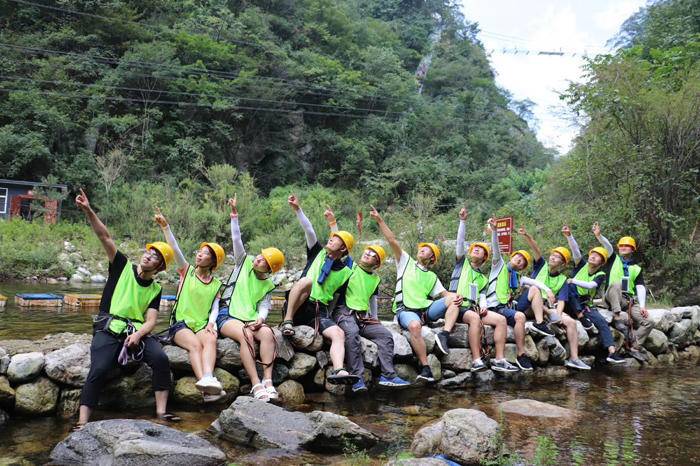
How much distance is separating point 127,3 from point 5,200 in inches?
619

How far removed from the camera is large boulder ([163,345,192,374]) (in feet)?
17.5

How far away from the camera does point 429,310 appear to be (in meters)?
7.27

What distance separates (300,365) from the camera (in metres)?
5.98

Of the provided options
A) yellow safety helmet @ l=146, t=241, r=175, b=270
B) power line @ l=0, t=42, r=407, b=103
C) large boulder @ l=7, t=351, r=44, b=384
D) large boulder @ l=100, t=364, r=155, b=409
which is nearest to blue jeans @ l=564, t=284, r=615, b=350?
yellow safety helmet @ l=146, t=241, r=175, b=270

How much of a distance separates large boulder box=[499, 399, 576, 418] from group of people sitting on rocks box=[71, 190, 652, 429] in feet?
3.43

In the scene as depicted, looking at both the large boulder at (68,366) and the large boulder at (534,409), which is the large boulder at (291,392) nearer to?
the large boulder at (68,366)

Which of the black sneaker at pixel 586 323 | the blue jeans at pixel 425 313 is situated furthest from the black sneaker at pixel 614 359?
the blue jeans at pixel 425 313

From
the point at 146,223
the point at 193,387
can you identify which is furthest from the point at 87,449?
the point at 146,223

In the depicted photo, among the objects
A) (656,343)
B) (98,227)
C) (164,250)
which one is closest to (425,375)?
(164,250)

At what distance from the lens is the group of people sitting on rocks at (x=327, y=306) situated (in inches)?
197

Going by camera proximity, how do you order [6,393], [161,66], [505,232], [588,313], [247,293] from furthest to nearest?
[161,66] < [505,232] < [588,313] < [247,293] < [6,393]

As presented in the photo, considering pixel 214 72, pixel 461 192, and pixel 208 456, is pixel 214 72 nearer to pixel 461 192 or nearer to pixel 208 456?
pixel 461 192

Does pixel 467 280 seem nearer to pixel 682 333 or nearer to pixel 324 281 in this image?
pixel 324 281

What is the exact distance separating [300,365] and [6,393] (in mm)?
2674
